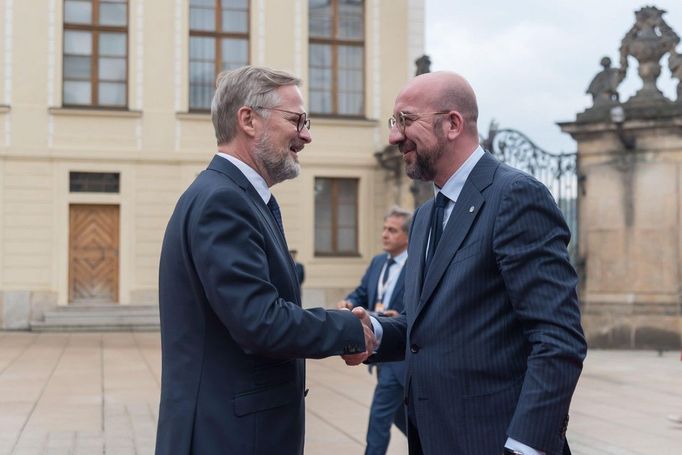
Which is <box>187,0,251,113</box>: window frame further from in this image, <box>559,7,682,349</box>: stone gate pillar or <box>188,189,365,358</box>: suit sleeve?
<box>188,189,365,358</box>: suit sleeve

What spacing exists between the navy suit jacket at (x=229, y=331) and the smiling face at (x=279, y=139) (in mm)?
202

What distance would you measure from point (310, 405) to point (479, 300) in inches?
309

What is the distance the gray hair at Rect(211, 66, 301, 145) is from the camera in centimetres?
377

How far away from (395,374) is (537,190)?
413 centimetres

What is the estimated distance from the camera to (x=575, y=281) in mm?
3398

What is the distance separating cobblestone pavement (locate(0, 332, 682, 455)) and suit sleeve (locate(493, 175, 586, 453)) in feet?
17.0

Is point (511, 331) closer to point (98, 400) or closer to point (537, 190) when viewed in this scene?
point (537, 190)

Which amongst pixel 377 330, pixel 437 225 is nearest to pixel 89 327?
pixel 377 330

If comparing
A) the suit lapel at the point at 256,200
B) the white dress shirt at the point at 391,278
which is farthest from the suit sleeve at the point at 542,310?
the white dress shirt at the point at 391,278

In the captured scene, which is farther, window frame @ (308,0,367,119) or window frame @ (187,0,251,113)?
window frame @ (308,0,367,119)

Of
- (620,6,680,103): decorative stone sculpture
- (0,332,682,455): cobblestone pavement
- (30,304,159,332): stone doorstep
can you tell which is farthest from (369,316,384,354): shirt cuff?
(30,304,159,332): stone doorstep

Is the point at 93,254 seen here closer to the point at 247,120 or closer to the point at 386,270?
the point at 386,270

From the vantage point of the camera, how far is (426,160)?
377cm

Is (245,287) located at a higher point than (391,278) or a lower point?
higher
